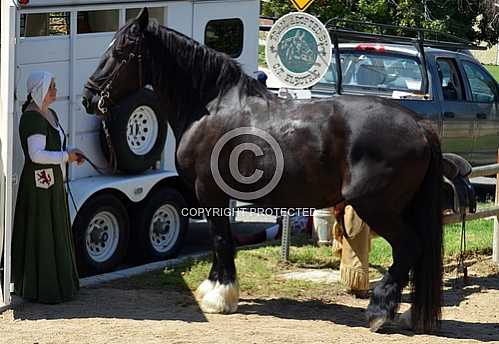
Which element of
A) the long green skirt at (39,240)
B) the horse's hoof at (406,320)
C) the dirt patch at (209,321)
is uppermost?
the long green skirt at (39,240)

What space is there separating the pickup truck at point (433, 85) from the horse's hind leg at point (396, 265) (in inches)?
205

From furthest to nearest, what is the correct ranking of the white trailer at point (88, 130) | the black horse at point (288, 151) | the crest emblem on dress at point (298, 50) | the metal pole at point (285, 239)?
the metal pole at point (285, 239) → the crest emblem on dress at point (298, 50) → the white trailer at point (88, 130) → the black horse at point (288, 151)

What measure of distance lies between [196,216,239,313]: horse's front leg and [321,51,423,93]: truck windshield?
215 inches

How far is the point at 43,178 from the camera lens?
759cm

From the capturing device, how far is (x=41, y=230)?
7641 millimetres

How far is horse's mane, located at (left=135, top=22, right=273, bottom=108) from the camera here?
7688mm

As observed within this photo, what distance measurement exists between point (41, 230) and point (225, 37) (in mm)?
3831

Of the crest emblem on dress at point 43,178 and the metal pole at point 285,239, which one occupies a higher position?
the crest emblem on dress at point 43,178

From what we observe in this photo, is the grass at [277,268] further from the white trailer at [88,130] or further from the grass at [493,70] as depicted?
the grass at [493,70]

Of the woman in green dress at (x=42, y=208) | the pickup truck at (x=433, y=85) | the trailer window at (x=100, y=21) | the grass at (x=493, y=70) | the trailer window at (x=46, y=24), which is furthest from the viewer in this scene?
A: the grass at (x=493, y=70)

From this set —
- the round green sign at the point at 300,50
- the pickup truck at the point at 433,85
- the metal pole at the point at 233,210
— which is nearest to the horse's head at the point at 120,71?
the round green sign at the point at 300,50

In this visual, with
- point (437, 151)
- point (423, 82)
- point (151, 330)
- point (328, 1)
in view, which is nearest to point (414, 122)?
point (437, 151)

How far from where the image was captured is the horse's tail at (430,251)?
7.16 meters

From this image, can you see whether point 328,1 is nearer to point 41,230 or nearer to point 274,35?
point 274,35
